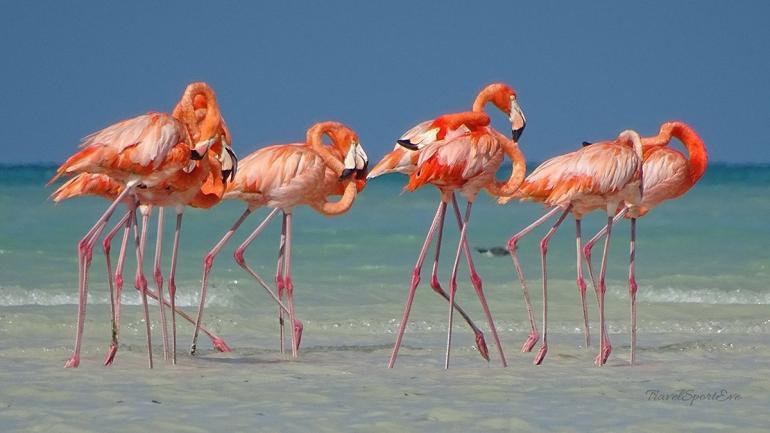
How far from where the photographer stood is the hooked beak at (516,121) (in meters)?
7.09

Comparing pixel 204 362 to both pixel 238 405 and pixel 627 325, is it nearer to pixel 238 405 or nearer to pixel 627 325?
pixel 238 405

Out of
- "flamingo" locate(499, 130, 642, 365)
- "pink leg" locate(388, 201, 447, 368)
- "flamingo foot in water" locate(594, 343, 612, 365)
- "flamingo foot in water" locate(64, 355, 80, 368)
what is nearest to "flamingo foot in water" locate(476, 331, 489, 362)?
"flamingo" locate(499, 130, 642, 365)

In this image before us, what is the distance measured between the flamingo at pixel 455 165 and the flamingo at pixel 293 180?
1.25 feet

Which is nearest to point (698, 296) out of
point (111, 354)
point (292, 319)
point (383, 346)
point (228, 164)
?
point (383, 346)

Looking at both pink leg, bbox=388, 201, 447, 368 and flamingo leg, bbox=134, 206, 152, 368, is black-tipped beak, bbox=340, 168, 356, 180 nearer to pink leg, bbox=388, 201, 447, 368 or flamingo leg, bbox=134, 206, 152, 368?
pink leg, bbox=388, 201, 447, 368

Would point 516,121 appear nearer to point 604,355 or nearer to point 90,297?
point 604,355

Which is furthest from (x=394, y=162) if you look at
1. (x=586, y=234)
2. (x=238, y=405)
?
(x=586, y=234)

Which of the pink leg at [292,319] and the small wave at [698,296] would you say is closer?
the pink leg at [292,319]

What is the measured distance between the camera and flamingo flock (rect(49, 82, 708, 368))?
20.1 feet

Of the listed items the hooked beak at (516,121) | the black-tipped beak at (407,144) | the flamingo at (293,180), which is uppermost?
the hooked beak at (516,121)

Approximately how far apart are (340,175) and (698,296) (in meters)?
4.05

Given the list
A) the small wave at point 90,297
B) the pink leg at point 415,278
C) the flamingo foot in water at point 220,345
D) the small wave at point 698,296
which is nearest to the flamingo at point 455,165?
the pink leg at point 415,278

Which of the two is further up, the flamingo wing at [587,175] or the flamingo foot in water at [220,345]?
the flamingo wing at [587,175]

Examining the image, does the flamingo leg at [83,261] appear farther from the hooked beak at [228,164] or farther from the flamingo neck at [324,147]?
the flamingo neck at [324,147]
